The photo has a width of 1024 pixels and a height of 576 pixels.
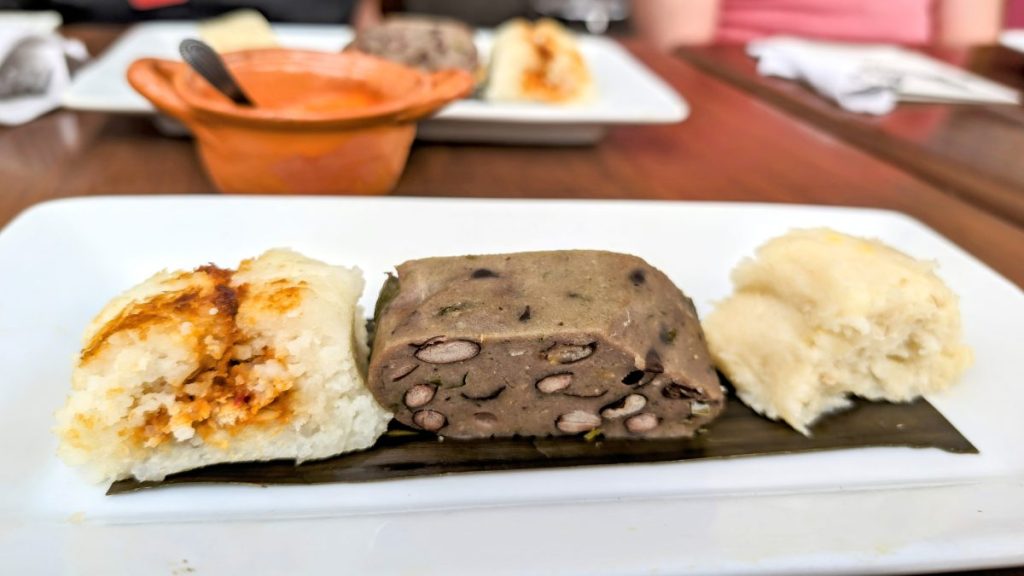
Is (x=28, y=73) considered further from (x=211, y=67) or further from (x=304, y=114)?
(x=304, y=114)

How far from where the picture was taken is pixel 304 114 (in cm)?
147

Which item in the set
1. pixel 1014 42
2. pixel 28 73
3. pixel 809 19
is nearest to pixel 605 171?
pixel 28 73

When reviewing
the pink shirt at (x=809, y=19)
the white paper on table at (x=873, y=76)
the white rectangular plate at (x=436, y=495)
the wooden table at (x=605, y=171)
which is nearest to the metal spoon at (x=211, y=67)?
the white rectangular plate at (x=436, y=495)

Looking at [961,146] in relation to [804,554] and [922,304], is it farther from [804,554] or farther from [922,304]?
[804,554]

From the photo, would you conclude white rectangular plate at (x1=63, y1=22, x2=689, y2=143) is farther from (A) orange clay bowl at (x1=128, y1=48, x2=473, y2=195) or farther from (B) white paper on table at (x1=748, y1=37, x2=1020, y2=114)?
(B) white paper on table at (x1=748, y1=37, x2=1020, y2=114)

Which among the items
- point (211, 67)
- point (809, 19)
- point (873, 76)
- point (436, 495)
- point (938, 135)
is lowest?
point (436, 495)

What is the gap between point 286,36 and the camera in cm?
284

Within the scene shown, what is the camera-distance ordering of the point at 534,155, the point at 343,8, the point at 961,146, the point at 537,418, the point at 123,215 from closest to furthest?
the point at 537,418
the point at 123,215
the point at 534,155
the point at 961,146
the point at 343,8

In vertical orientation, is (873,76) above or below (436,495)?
above

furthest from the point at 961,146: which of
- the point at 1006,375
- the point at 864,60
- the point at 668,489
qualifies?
the point at 668,489

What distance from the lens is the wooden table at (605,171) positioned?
1.86 metres

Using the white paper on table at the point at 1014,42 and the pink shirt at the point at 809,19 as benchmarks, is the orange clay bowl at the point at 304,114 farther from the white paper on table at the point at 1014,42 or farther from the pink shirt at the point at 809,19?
the white paper on table at the point at 1014,42

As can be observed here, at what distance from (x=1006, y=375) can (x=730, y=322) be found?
0.53 meters

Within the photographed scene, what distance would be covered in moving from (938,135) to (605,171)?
1399 mm
